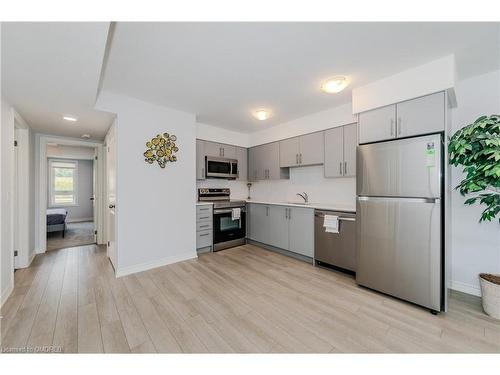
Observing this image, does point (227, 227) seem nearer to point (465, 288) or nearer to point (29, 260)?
point (29, 260)

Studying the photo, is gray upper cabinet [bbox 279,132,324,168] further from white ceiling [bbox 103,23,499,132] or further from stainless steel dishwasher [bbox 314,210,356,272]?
stainless steel dishwasher [bbox 314,210,356,272]

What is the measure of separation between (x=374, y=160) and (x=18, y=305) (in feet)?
13.2

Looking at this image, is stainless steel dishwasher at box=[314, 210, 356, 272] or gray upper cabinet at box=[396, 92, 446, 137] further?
stainless steel dishwasher at box=[314, 210, 356, 272]

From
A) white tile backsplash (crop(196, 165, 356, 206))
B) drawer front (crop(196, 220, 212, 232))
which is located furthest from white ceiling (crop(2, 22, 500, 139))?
drawer front (crop(196, 220, 212, 232))

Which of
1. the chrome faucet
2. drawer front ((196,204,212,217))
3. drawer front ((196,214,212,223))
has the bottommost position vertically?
drawer front ((196,214,212,223))

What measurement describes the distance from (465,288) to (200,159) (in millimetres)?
4124

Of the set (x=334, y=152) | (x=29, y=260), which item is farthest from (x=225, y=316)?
(x=29, y=260)

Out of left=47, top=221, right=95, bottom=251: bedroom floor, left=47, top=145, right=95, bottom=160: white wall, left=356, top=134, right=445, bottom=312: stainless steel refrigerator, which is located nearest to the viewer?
left=356, top=134, right=445, bottom=312: stainless steel refrigerator

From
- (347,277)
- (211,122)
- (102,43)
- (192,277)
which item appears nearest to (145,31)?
(102,43)

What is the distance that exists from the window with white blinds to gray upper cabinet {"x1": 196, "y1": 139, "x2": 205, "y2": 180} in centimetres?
596

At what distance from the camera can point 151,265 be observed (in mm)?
3064

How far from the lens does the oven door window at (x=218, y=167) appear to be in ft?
13.3

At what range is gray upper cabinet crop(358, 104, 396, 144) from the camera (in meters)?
2.28

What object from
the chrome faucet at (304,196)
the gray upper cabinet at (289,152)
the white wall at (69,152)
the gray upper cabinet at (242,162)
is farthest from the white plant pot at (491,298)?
the white wall at (69,152)
